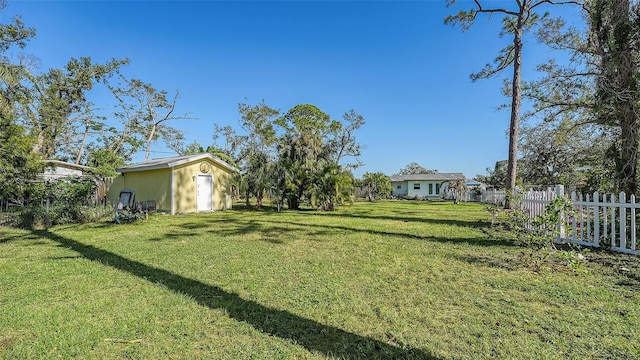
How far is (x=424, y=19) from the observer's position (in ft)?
43.2

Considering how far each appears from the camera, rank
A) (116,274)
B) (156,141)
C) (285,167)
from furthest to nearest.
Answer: (156,141) → (285,167) → (116,274)

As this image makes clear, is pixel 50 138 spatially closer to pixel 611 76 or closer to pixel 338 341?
pixel 338 341

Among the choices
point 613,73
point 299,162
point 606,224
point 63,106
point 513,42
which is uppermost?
point 513,42

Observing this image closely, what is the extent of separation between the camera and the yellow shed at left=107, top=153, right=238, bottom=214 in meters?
14.7

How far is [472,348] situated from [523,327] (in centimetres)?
72

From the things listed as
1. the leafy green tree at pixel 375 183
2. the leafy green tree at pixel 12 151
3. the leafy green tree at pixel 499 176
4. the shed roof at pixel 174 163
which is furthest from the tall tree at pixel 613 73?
the leafy green tree at pixel 499 176

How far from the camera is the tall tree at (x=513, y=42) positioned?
1131 centimetres

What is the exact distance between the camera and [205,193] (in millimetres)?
16156

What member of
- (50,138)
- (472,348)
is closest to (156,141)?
(50,138)

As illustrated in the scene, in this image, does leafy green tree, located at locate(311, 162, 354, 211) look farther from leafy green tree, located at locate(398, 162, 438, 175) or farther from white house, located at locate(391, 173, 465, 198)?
leafy green tree, located at locate(398, 162, 438, 175)

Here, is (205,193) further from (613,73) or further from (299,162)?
(613,73)

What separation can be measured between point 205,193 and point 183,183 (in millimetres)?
1401

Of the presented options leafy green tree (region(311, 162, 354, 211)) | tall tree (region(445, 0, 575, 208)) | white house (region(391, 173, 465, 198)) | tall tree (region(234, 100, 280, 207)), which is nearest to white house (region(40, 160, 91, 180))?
tall tree (region(234, 100, 280, 207))

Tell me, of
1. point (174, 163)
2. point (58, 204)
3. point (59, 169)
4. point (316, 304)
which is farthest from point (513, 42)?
point (59, 169)
